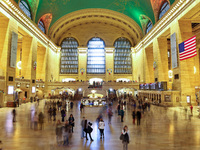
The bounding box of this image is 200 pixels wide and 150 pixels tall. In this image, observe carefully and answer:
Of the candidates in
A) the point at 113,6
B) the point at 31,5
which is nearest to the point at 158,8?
the point at 113,6

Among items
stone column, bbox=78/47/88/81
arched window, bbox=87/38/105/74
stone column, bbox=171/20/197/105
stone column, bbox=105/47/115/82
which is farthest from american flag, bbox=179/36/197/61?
stone column, bbox=78/47/88/81

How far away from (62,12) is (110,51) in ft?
51.0

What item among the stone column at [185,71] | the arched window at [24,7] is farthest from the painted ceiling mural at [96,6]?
the stone column at [185,71]

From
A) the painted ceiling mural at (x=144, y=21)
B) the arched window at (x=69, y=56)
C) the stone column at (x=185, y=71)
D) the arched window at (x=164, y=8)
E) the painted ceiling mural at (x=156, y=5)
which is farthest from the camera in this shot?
the arched window at (x=69, y=56)

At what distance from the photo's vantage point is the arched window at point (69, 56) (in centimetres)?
4184

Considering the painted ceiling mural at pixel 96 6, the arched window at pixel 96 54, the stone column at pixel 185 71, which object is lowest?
the stone column at pixel 185 71

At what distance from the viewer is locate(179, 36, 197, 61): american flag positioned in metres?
14.7

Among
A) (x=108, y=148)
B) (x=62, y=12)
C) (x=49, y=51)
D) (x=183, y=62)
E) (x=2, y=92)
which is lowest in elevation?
(x=108, y=148)

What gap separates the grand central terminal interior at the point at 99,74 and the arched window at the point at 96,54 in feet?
0.89

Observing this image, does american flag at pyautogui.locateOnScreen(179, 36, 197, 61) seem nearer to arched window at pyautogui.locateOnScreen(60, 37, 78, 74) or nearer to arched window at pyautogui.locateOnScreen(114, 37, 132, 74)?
arched window at pyautogui.locateOnScreen(114, 37, 132, 74)

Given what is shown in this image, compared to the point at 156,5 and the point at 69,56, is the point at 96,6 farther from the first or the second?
the point at 69,56

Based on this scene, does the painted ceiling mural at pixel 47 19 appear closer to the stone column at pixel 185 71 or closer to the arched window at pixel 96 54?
the arched window at pixel 96 54

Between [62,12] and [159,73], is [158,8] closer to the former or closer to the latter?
[159,73]

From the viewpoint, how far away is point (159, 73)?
25.6 m
